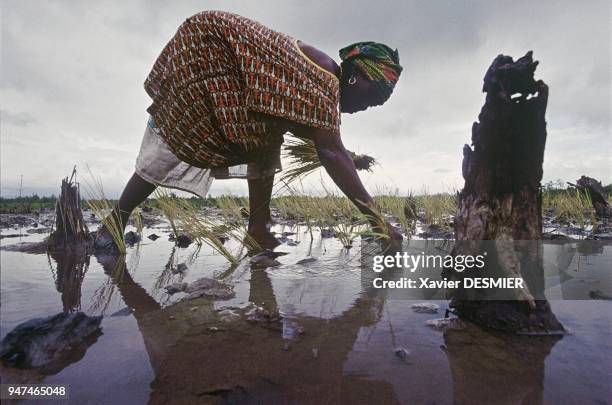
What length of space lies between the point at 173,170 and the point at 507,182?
2.13m

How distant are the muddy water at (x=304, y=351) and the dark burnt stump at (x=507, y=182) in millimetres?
187

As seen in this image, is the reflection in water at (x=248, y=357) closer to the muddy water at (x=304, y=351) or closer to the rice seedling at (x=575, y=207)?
the muddy water at (x=304, y=351)

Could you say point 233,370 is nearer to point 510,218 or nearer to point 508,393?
point 508,393

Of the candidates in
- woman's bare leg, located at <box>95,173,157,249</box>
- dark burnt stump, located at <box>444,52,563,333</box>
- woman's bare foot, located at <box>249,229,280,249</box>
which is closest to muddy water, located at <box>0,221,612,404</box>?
dark burnt stump, located at <box>444,52,563,333</box>

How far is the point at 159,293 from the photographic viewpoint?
4.58 feet

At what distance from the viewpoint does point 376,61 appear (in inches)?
86.0

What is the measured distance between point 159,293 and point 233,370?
75 cm

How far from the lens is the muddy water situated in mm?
702

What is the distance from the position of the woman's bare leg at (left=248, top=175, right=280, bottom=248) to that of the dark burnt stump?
1741mm

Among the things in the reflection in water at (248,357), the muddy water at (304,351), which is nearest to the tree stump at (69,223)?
the muddy water at (304,351)

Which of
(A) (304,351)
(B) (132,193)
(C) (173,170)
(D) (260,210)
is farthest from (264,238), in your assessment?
(A) (304,351)

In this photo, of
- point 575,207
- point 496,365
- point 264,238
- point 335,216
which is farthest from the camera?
point 575,207

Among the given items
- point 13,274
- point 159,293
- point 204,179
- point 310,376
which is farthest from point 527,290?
point 204,179

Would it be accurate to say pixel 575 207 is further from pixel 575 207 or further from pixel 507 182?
pixel 507 182
